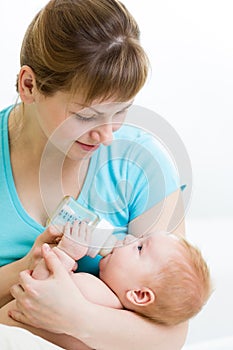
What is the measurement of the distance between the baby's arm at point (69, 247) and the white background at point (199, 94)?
87cm

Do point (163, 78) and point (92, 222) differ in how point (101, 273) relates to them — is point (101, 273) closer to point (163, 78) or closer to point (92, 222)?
point (92, 222)

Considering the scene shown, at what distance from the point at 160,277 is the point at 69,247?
0.68ft

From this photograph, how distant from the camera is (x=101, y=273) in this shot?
1572 mm

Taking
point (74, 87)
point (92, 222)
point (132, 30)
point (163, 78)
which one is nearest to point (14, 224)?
point (92, 222)

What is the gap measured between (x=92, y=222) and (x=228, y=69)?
119cm

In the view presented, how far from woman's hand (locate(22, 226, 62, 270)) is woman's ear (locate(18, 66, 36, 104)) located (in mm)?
283

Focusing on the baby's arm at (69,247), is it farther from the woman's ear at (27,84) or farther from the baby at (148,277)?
the woman's ear at (27,84)

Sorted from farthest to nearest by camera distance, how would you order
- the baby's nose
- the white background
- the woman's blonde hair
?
the white background, the baby's nose, the woman's blonde hair

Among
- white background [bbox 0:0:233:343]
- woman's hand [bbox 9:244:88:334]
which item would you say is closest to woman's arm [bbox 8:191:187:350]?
woman's hand [bbox 9:244:88:334]

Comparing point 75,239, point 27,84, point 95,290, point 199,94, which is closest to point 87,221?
point 75,239

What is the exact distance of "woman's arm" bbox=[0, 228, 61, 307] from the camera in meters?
1.49

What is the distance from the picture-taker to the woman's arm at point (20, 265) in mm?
1490

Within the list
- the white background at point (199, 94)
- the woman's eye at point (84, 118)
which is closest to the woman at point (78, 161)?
the woman's eye at point (84, 118)

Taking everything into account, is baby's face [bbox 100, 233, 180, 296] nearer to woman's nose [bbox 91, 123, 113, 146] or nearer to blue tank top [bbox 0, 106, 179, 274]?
blue tank top [bbox 0, 106, 179, 274]
